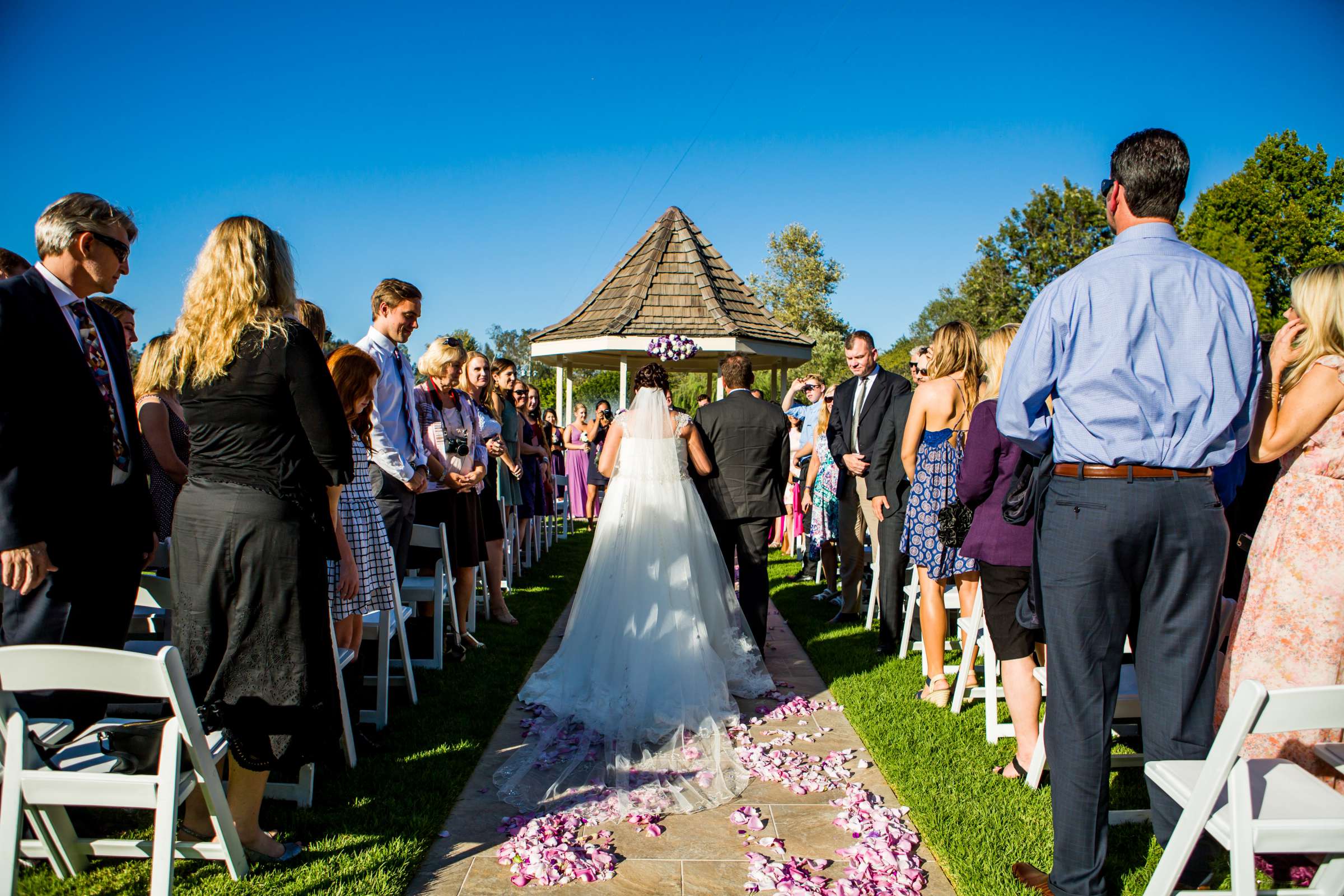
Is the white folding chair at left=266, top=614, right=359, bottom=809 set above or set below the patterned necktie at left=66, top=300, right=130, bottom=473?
below

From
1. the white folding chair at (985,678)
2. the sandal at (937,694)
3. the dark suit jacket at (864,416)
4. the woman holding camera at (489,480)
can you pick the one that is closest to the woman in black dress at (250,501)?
the white folding chair at (985,678)

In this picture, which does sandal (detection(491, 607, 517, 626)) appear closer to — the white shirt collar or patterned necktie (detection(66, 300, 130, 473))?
patterned necktie (detection(66, 300, 130, 473))

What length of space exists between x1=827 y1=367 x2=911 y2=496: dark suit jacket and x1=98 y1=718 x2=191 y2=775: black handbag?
192 inches

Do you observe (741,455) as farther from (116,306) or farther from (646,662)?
(116,306)

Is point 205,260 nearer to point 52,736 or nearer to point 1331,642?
point 52,736

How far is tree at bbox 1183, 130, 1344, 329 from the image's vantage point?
32.5m

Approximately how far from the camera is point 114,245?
3.26m

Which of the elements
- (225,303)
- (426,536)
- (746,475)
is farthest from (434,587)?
(225,303)

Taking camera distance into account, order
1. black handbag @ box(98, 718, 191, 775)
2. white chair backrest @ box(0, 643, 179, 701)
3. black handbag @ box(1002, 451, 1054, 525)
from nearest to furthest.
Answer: white chair backrest @ box(0, 643, 179, 701), black handbag @ box(98, 718, 191, 775), black handbag @ box(1002, 451, 1054, 525)

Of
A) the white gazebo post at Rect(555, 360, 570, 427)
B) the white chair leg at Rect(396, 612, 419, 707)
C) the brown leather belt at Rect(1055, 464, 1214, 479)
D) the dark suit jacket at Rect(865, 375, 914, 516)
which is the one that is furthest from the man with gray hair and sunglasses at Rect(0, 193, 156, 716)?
the white gazebo post at Rect(555, 360, 570, 427)

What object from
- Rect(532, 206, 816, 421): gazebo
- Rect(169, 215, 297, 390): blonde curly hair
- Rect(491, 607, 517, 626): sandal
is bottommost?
Rect(491, 607, 517, 626): sandal

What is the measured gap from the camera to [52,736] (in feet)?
8.98

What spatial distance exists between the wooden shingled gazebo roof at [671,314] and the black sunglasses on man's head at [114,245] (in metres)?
10.3

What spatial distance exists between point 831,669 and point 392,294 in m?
4.13
